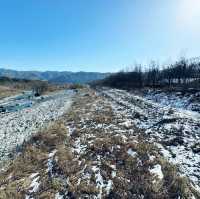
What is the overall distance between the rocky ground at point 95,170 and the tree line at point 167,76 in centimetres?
4994

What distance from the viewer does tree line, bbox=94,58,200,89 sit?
66.8m

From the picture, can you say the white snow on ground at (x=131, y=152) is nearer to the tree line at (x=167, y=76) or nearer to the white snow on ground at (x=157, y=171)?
the white snow on ground at (x=157, y=171)

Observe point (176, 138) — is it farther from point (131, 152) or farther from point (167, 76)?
point (167, 76)

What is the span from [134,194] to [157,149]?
4.43 metres

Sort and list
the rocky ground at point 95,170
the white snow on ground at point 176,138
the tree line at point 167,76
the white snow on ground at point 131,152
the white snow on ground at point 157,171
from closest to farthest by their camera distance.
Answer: the rocky ground at point 95,170
the white snow on ground at point 157,171
the white snow on ground at point 176,138
the white snow on ground at point 131,152
the tree line at point 167,76

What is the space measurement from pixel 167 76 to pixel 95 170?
73.4 m

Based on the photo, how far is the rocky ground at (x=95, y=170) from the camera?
8.16 meters

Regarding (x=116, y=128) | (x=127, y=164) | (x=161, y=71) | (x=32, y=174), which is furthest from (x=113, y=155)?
(x=161, y=71)

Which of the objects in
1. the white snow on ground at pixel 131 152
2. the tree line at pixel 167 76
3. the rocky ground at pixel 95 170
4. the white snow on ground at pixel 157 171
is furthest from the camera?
the tree line at pixel 167 76

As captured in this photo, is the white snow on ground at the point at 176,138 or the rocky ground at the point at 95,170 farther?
the white snow on ground at the point at 176,138

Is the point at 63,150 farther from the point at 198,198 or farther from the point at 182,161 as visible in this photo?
the point at 198,198

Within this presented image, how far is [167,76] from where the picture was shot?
7819 cm

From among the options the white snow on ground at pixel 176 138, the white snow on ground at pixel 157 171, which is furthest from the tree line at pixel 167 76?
the white snow on ground at pixel 157 171

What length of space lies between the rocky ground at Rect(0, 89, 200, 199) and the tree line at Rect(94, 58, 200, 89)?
49.9 m
